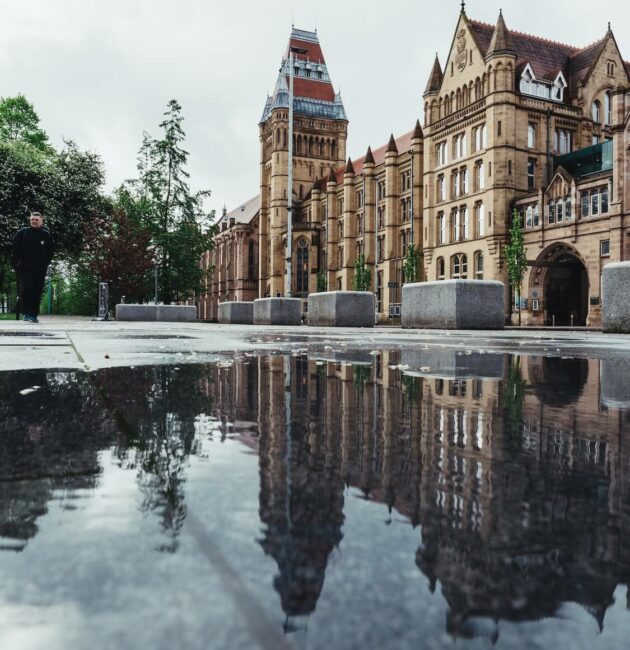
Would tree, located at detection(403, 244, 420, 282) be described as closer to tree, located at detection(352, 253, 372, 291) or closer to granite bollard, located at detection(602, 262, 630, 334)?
tree, located at detection(352, 253, 372, 291)

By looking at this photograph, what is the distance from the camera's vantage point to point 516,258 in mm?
37781

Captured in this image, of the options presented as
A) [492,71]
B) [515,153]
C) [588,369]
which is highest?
[492,71]

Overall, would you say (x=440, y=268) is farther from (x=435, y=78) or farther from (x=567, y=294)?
(x=435, y=78)

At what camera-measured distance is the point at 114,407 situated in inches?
74.7

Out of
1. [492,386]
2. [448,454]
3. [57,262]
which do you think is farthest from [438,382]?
[57,262]

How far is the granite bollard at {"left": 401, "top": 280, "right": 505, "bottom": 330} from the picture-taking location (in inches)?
547

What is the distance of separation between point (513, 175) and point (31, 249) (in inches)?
1373

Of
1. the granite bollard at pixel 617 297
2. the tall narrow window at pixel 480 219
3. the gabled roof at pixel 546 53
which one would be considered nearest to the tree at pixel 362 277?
the tall narrow window at pixel 480 219

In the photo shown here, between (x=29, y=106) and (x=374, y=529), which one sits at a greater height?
(x=29, y=106)

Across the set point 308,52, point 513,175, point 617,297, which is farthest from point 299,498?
point 308,52

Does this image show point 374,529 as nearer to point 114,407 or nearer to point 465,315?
point 114,407

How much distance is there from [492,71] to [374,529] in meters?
45.3

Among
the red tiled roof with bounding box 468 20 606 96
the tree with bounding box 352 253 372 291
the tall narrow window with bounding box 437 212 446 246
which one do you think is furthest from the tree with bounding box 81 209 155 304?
the red tiled roof with bounding box 468 20 606 96

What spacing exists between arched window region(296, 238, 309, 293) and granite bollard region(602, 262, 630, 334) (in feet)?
182
